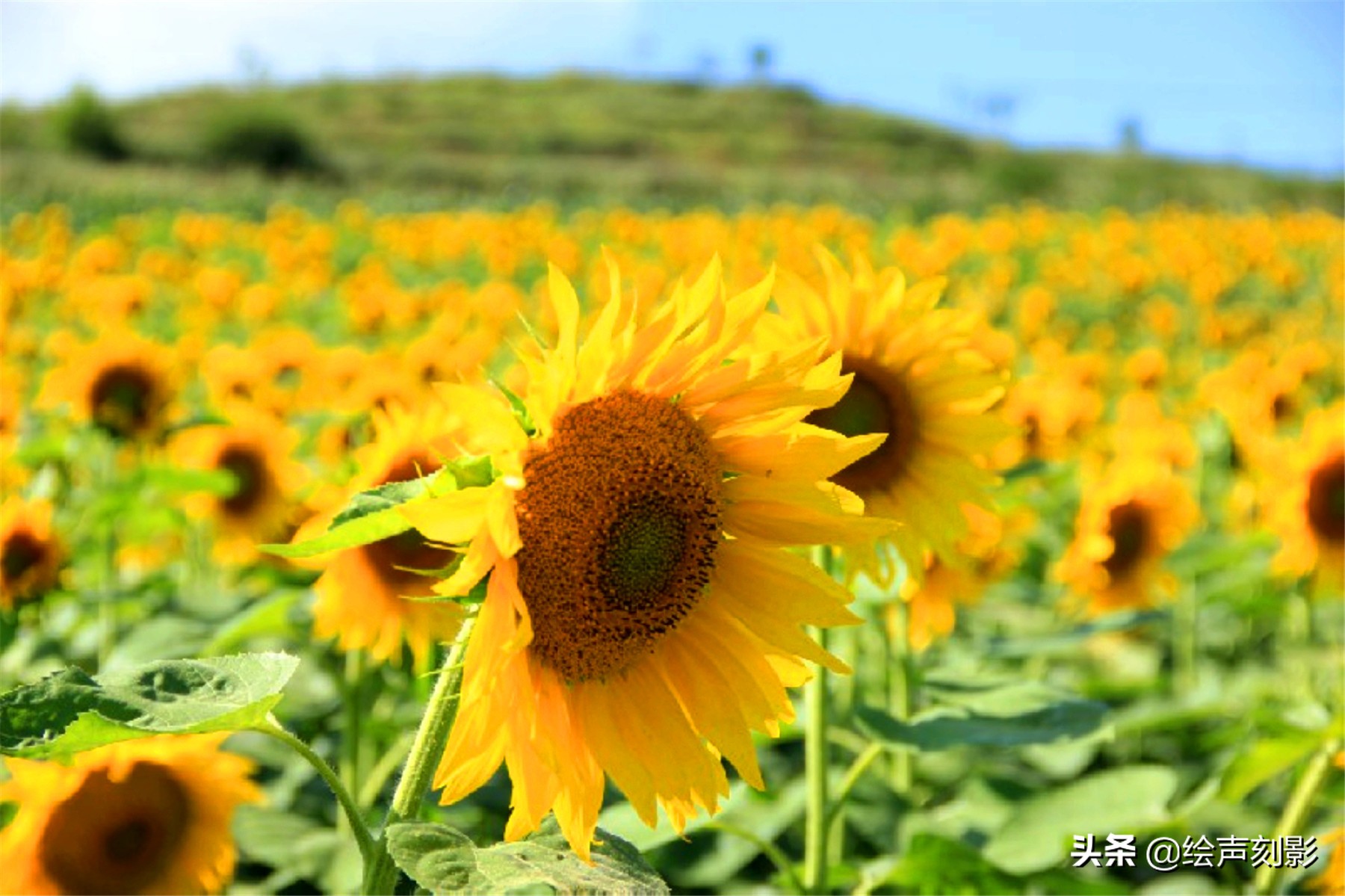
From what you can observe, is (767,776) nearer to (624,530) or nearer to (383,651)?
(383,651)

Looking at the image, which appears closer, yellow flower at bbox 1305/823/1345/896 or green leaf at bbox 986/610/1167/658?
yellow flower at bbox 1305/823/1345/896

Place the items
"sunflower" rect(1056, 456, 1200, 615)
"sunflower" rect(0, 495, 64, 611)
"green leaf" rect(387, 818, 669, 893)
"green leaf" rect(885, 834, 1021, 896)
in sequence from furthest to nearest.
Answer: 1. "sunflower" rect(1056, 456, 1200, 615)
2. "sunflower" rect(0, 495, 64, 611)
3. "green leaf" rect(885, 834, 1021, 896)
4. "green leaf" rect(387, 818, 669, 893)

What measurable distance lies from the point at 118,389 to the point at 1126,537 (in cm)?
260

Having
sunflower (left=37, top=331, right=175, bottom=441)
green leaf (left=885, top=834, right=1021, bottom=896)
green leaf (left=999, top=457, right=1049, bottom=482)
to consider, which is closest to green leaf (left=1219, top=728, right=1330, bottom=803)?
green leaf (left=885, top=834, right=1021, bottom=896)

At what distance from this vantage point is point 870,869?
197 centimetres

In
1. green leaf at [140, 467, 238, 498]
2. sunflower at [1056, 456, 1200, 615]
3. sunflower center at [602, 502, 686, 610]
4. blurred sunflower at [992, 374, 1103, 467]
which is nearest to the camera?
sunflower center at [602, 502, 686, 610]

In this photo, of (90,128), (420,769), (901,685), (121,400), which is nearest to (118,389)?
(121,400)

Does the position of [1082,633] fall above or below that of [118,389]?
below

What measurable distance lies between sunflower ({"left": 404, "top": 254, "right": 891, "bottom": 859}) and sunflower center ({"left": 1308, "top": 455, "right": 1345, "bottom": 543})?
2.19 metres

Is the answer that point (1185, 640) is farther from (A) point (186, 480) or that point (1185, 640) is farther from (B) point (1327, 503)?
(A) point (186, 480)

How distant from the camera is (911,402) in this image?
Result: 197 cm

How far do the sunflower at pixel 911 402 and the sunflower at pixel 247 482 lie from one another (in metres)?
1.92

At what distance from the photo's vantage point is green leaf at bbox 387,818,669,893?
1.05 m

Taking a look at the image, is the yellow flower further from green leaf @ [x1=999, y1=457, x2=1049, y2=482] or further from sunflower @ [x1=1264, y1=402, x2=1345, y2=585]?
sunflower @ [x1=1264, y1=402, x2=1345, y2=585]
